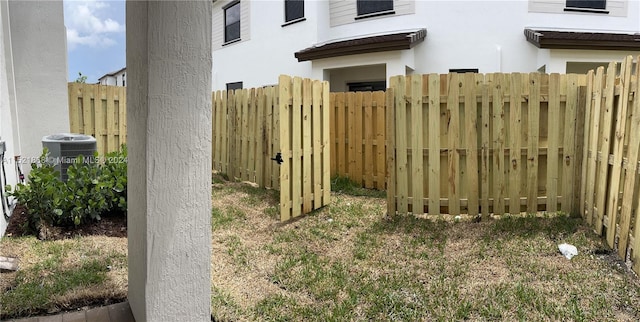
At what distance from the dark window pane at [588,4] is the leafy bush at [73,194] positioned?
13.0 m

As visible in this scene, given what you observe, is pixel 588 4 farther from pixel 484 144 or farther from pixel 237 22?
pixel 237 22

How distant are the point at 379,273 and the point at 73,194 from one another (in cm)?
348

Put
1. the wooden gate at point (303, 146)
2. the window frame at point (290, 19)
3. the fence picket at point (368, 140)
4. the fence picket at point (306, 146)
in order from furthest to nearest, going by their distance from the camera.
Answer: the window frame at point (290, 19)
the fence picket at point (368, 140)
the fence picket at point (306, 146)
the wooden gate at point (303, 146)

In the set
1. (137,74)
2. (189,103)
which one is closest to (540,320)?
(189,103)

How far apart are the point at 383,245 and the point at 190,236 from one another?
2890mm

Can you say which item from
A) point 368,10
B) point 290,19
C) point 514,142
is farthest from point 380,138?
point 290,19

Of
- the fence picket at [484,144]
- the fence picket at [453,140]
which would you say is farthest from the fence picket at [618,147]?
the fence picket at [453,140]

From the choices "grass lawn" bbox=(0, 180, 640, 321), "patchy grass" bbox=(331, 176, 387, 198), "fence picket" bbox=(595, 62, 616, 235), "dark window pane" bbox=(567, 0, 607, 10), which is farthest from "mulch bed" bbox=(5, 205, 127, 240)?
"dark window pane" bbox=(567, 0, 607, 10)

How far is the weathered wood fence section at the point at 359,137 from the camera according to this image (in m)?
8.02

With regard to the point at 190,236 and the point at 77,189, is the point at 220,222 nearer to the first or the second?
the point at 77,189

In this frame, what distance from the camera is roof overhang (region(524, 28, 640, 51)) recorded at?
34.7 ft

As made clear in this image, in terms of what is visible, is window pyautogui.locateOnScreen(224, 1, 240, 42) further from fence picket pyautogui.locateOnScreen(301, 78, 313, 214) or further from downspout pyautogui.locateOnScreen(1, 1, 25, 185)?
fence picket pyautogui.locateOnScreen(301, 78, 313, 214)

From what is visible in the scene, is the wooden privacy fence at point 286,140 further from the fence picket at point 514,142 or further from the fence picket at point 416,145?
the fence picket at point 514,142

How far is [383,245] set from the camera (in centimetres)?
474
